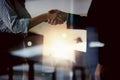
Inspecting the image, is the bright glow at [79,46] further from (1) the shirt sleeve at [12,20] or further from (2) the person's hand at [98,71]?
(1) the shirt sleeve at [12,20]

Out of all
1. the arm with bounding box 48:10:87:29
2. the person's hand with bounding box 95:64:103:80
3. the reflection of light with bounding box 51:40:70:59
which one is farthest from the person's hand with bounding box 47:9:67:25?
the person's hand with bounding box 95:64:103:80

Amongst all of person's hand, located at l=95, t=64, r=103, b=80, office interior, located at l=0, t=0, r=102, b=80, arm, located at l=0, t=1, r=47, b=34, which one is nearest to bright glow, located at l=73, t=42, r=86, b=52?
office interior, located at l=0, t=0, r=102, b=80

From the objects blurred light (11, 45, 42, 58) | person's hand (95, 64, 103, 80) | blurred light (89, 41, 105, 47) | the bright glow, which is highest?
blurred light (89, 41, 105, 47)

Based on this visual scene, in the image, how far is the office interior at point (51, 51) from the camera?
95cm

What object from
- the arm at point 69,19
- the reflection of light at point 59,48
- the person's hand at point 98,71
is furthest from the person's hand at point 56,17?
the person's hand at point 98,71

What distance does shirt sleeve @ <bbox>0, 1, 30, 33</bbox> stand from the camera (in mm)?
921

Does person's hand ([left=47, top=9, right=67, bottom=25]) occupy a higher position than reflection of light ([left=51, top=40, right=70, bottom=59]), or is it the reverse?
person's hand ([left=47, top=9, right=67, bottom=25])

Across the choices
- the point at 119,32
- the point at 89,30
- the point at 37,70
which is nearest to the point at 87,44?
the point at 89,30

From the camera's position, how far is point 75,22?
99cm

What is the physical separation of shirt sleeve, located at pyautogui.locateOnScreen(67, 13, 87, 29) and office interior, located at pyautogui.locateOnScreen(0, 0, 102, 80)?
0.07ft

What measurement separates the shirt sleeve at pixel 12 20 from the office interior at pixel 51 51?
49 mm

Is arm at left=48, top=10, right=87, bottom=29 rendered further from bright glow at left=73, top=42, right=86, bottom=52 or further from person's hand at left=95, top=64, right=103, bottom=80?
person's hand at left=95, top=64, right=103, bottom=80

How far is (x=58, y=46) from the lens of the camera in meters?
0.95

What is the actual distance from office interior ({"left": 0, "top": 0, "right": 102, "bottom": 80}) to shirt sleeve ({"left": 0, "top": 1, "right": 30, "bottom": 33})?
1.9 inches
